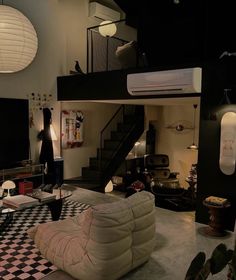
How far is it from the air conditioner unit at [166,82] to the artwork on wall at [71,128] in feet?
7.13

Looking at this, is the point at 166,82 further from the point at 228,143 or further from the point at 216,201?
the point at 216,201

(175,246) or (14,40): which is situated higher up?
(14,40)

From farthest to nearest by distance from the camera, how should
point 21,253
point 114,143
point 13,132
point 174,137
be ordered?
point 174,137 < point 114,143 < point 13,132 < point 21,253

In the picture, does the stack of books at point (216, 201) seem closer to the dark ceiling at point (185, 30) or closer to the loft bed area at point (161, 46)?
the loft bed area at point (161, 46)

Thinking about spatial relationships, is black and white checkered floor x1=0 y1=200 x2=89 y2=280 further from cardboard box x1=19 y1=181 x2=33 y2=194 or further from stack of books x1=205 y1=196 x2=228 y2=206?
stack of books x1=205 y1=196 x2=228 y2=206

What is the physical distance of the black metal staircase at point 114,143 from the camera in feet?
22.2

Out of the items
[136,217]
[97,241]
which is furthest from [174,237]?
[97,241]

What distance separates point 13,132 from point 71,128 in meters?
1.50

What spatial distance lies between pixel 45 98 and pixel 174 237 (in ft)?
12.9

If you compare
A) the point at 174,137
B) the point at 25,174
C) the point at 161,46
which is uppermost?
the point at 161,46

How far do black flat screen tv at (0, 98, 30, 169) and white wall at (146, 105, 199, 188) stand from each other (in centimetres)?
340

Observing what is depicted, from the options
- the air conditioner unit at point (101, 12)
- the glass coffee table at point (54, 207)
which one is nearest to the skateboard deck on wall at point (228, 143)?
the glass coffee table at point (54, 207)

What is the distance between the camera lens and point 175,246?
3.59 meters

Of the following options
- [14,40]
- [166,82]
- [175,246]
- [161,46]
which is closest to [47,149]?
[14,40]
